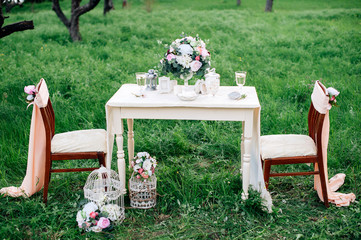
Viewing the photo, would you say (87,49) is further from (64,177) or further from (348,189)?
(348,189)

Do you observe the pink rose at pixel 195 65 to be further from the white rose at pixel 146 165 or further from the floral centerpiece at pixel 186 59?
the white rose at pixel 146 165

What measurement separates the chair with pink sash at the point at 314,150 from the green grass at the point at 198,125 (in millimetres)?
175

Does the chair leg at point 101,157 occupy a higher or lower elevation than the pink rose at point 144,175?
higher

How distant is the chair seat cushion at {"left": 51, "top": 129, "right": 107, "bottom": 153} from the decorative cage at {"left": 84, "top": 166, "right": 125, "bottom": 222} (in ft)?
0.85

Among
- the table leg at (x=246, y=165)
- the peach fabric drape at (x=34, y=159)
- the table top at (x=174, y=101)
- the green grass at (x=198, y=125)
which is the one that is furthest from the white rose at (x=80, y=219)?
the table leg at (x=246, y=165)

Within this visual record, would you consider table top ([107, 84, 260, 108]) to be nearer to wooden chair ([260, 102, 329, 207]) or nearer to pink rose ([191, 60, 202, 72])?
pink rose ([191, 60, 202, 72])

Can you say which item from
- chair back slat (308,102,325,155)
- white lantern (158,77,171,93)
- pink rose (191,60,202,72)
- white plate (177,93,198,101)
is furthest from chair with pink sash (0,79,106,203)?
chair back slat (308,102,325,155)

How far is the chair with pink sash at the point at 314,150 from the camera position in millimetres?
3354

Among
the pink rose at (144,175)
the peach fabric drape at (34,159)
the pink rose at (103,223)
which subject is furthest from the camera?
the peach fabric drape at (34,159)

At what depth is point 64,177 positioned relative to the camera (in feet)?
13.4

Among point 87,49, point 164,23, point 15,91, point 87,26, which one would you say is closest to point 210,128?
point 15,91

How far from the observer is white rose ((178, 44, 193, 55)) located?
135 inches

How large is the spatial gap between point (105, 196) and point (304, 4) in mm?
22490

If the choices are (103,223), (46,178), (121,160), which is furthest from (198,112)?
(46,178)
